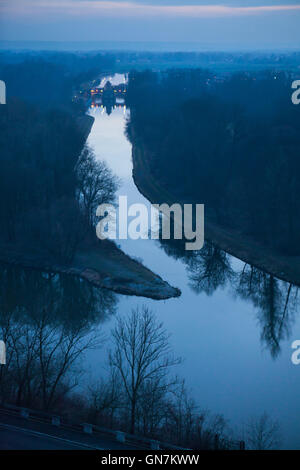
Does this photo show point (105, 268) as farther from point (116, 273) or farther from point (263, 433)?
point (263, 433)

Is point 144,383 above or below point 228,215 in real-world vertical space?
below

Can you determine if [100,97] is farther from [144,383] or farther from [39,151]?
[144,383]

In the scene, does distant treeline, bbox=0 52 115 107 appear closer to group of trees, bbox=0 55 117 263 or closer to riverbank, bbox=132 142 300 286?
group of trees, bbox=0 55 117 263

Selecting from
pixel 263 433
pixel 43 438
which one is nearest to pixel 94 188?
pixel 263 433

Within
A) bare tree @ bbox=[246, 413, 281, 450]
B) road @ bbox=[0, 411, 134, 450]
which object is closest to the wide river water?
Result: bare tree @ bbox=[246, 413, 281, 450]

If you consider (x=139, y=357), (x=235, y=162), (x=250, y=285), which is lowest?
(x=139, y=357)
